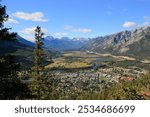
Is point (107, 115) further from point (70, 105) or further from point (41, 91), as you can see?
point (41, 91)

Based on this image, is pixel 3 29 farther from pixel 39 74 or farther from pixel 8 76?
pixel 39 74

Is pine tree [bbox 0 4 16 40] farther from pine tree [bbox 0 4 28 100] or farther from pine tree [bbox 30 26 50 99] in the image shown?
pine tree [bbox 30 26 50 99]

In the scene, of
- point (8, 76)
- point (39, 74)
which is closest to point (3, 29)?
point (8, 76)

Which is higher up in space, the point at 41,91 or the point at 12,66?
the point at 12,66

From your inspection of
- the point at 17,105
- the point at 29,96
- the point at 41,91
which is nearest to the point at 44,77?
the point at 41,91

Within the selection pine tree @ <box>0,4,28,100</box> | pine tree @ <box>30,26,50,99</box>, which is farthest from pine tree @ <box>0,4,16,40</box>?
pine tree @ <box>30,26,50,99</box>

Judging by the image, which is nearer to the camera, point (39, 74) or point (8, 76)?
point (8, 76)
